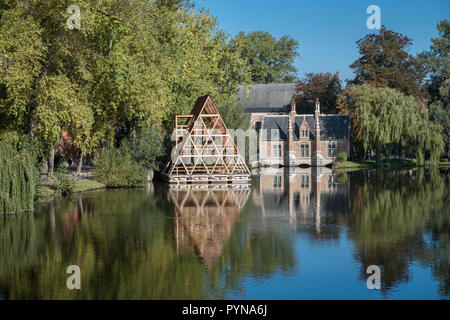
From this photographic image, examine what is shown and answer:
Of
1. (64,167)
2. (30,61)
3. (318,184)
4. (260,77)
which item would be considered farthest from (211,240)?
(260,77)

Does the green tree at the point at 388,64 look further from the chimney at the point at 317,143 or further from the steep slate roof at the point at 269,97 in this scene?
the steep slate roof at the point at 269,97

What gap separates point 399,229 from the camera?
18812mm

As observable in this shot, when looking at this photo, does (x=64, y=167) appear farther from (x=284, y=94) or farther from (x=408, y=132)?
(x=284, y=94)

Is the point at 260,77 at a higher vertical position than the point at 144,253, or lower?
higher

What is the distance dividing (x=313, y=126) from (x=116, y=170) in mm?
37256

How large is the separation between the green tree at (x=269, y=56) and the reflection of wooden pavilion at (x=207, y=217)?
5831 centimetres

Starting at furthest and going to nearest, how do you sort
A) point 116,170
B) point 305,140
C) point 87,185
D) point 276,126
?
point 276,126 < point 305,140 < point 116,170 < point 87,185

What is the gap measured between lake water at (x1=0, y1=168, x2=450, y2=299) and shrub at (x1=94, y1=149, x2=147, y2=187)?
6.71m

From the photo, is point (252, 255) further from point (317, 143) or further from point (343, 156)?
point (317, 143)

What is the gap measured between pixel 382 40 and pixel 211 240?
55638mm

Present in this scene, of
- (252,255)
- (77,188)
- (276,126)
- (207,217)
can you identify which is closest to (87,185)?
(77,188)

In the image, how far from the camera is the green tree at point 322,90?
71.6m

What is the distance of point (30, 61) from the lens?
80.8ft
